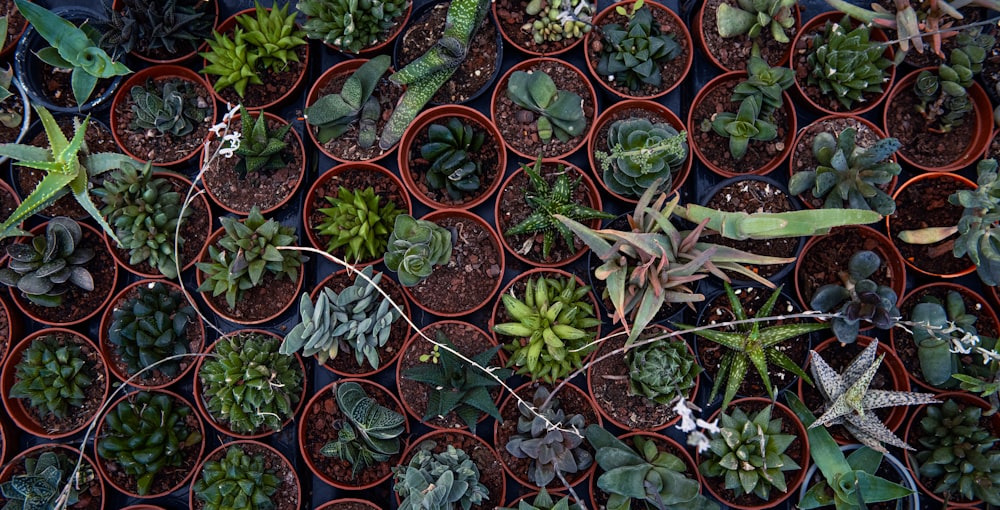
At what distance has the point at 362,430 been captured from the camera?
214 centimetres

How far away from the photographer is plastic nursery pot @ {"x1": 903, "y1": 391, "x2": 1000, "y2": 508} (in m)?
2.30

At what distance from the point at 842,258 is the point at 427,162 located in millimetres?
1790

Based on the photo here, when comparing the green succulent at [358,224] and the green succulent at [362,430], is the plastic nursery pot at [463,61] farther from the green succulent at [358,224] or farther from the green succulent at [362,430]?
the green succulent at [362,430]

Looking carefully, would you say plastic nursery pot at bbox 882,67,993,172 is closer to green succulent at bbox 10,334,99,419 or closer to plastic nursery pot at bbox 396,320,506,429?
plastic nursery pot at bbox 396,320,506,429

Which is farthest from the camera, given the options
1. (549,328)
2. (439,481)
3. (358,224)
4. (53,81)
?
(53,81)

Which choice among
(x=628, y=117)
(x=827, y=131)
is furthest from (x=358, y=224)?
(x=827, y=131)

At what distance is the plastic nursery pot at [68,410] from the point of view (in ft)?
7.89

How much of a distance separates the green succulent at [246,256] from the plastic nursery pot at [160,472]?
1.69 feet

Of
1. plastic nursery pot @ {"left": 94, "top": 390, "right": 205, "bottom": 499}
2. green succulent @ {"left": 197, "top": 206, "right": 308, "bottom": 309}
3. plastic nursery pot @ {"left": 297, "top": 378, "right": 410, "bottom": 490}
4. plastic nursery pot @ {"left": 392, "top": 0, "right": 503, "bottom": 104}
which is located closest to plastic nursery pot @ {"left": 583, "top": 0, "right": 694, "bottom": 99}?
plastic nursery pot @ {"left": 392, "top": 0, "right": 503, "bottom": 104}

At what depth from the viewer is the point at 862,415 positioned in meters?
2.12

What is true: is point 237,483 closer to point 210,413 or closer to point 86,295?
point 210,413

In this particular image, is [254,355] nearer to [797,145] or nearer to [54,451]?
[54,451]

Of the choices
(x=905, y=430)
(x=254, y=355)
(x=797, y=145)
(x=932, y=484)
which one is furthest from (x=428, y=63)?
(x=932, y=484)

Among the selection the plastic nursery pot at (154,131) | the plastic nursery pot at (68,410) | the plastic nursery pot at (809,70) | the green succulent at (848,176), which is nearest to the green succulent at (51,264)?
the plastic nursery pot at (68,410)
